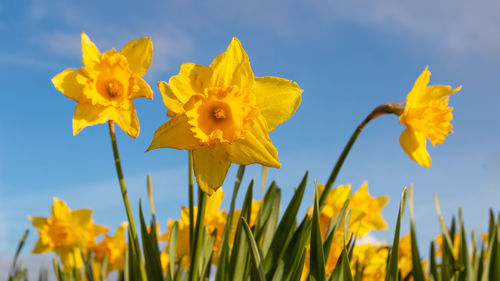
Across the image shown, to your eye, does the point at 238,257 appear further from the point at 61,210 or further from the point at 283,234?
the point at 61,210

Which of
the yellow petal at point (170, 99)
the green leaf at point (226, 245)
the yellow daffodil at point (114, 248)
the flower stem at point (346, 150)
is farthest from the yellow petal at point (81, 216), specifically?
the yellow petal at point (170, 99)

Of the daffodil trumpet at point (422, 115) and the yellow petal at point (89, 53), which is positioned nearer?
the yellow petal at point (89, 53)

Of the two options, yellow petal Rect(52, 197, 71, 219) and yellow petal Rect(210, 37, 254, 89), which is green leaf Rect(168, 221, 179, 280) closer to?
yellow petal Rect(210, 37, 254, 89)

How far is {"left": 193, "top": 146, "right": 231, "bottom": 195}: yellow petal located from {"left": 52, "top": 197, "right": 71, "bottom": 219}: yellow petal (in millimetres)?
2617

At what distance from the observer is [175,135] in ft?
4.82

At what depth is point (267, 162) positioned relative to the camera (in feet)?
4.83

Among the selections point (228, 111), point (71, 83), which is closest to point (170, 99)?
point (228, 111)

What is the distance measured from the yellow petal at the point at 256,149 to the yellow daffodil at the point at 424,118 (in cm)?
82

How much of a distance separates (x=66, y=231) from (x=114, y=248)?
1.35ft

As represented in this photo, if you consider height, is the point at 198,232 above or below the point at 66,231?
below

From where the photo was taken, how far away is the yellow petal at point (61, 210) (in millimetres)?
3678

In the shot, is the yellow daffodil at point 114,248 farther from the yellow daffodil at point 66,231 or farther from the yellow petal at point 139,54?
the yellow petal at point 139,54

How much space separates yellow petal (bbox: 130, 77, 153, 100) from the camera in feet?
5.45

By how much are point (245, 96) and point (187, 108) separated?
21 cm
